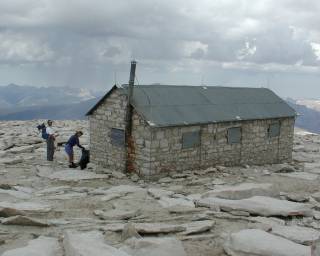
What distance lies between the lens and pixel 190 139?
19188mm

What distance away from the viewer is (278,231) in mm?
10922

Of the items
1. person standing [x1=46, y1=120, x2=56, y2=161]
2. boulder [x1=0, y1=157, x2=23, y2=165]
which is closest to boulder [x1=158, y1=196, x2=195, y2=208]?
person standing [x1=46, y1=120, x2=56, y2=161]

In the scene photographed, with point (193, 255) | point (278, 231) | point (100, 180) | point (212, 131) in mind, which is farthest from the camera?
point (212, 131)

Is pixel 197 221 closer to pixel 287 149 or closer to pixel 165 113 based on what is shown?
pixel 165 113

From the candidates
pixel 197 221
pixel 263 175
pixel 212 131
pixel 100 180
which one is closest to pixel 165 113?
pixel 212 131

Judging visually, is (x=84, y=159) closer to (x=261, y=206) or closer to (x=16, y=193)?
(x=16, y=193)

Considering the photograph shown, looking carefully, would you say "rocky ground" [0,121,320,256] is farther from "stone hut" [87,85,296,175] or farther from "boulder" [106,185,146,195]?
"stone hut" [87,85,296,175]

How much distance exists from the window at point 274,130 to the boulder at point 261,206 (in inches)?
378

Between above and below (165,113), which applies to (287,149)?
below

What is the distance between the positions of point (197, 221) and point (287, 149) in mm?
14102

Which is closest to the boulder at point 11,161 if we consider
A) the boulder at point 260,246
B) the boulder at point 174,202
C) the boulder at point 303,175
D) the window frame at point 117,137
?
the window frame at point 117,137

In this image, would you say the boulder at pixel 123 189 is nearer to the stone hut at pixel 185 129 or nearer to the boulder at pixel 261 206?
the stone hut at pixel 185 129

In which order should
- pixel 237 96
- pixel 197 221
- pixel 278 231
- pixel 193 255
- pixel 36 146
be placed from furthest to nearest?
pixel 36 146 < pixel 237 96 < pixel 197 221 < pixel 278 231 < pixel 193 255

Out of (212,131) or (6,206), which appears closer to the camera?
(6,206)
